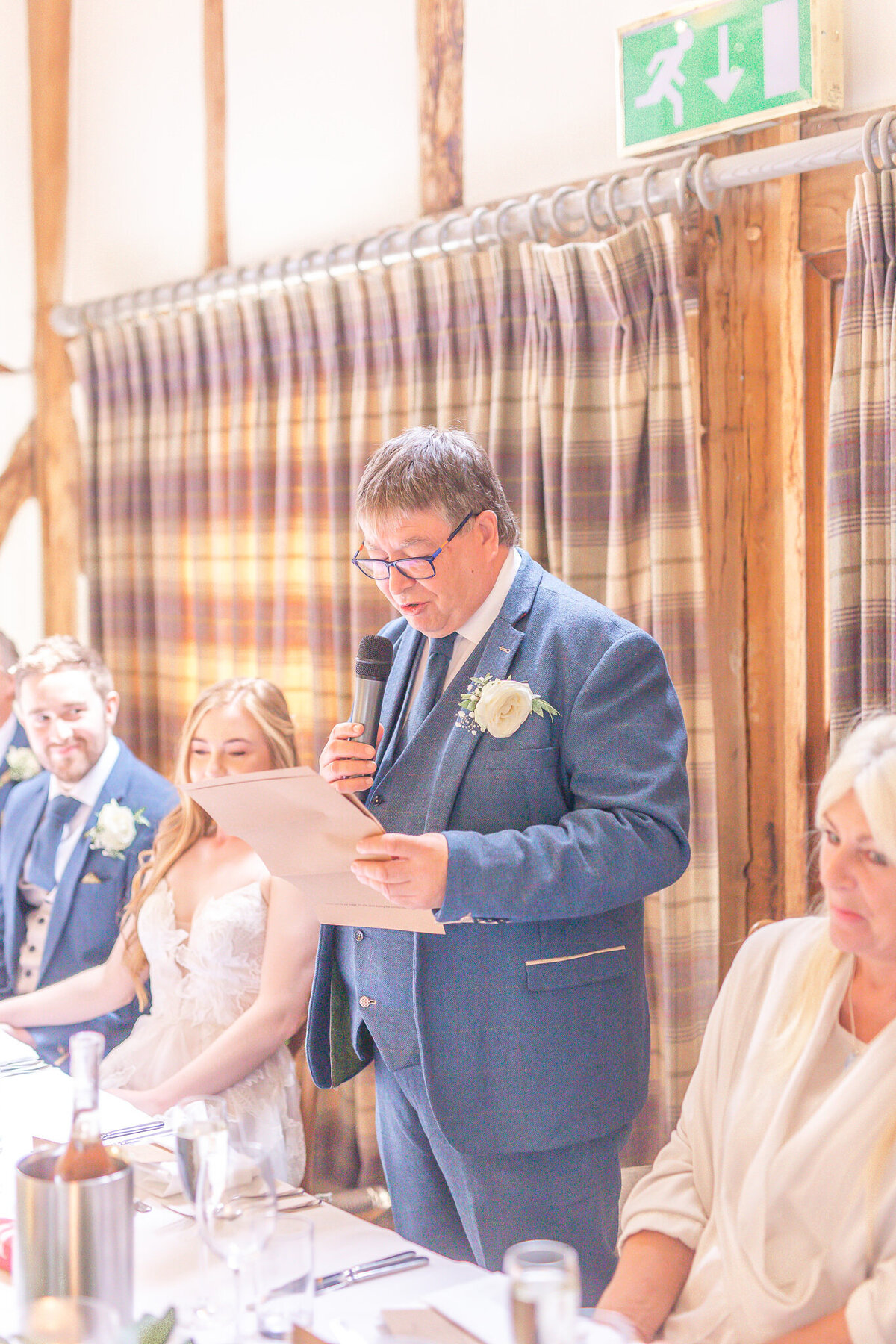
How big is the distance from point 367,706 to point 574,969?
0.48m

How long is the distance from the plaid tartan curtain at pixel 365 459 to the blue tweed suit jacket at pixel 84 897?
49cm

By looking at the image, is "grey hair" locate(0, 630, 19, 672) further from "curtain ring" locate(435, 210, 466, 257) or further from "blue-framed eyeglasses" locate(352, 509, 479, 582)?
"blue-framed eyeglasses" locate(352, 509, 479, 582)

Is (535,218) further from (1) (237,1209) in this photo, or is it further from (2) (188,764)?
(1) (237,1209)

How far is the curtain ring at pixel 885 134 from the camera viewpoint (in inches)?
87.1

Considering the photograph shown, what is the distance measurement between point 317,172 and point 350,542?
1020mm

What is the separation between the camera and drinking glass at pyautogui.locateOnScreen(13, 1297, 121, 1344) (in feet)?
3.23

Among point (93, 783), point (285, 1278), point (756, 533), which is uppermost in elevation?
point (756, 533)

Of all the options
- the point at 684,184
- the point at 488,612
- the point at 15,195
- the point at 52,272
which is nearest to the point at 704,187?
the point at 684,184

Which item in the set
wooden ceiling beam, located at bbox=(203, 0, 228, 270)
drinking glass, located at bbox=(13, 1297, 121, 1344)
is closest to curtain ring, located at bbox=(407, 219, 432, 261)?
wooden ceiling beam, located at bbox=(203, 0, 228, 270)

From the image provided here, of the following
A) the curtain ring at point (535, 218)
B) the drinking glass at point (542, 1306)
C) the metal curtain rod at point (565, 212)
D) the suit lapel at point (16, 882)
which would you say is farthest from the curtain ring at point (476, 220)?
the drinking glass at point (542, 1306)

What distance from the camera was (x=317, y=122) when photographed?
3.53 metres

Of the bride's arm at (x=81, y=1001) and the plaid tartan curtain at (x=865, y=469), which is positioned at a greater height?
the plaid tartan curtain at (x=865, y=469)

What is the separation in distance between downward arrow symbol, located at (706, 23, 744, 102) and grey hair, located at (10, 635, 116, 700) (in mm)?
1938

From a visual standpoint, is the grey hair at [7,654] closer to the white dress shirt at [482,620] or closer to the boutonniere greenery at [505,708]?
the white dress shirt at [482,620]
